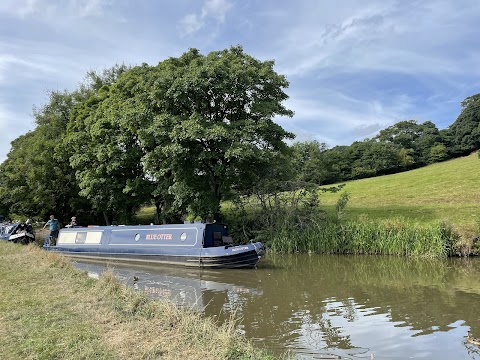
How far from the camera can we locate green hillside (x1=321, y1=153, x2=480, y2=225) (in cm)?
1708

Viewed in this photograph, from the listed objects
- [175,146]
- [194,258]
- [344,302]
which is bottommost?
[344,302]

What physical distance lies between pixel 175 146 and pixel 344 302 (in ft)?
33.2

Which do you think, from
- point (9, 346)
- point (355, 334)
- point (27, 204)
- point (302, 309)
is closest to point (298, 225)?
point (302, 309)

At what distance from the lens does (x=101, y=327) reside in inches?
209

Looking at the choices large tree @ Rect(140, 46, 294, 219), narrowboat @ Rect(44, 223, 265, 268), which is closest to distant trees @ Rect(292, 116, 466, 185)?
large tree @ Rect(140, 46, 294, 219)

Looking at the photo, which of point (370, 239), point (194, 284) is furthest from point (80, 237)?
point (370, 239)

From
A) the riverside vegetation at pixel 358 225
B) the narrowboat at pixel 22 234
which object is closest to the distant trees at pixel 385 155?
the riverside vegetation at pixel 358 225

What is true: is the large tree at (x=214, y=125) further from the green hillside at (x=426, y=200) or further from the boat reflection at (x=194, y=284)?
the green hillside at (x=426, y=200)

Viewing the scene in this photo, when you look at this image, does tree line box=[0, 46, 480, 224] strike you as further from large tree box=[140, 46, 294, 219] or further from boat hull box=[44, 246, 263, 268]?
boat hull box=[44, 246, 263, 268]

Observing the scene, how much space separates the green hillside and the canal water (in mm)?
A: 4046

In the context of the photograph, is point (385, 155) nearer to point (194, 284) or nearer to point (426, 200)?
point (426, 200)

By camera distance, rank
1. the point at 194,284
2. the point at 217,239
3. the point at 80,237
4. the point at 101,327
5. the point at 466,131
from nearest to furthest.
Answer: the point at 101,327 < the point at 194,284 < the point at 217,239 < the point at 80,237 < the point at 466,131

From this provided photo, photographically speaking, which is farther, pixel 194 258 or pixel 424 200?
pixel 424 200

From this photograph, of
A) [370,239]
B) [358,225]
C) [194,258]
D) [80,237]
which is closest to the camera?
[194,258]
